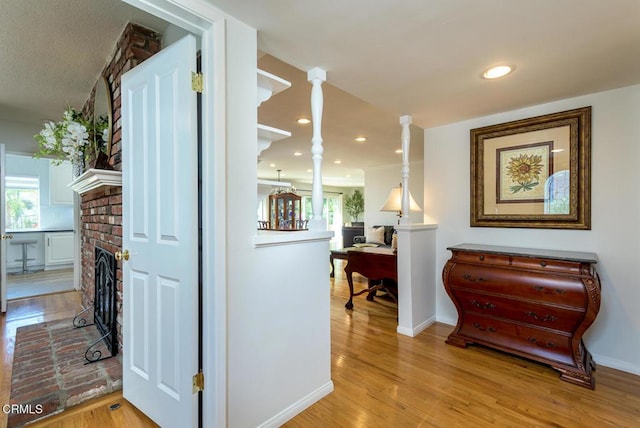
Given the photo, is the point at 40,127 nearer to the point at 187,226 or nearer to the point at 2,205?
the point at 2,205

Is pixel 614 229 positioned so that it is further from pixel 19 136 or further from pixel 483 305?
pixel 19 136

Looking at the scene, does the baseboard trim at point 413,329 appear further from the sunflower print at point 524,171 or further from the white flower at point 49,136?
the white flower at point 49,136

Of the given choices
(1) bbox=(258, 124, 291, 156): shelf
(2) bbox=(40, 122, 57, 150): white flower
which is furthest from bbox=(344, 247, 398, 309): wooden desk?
(2) bbox=(40, 122, 57, 150): white flower

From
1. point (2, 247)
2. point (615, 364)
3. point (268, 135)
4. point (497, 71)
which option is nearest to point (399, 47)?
point (497, 71)

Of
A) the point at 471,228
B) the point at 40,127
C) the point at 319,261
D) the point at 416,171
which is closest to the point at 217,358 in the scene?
the point at 319,261

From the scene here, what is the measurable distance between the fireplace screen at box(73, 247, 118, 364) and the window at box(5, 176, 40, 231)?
5255 mm

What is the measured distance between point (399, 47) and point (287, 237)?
49.4 inches

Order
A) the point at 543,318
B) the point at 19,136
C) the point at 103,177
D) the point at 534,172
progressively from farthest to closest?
Result: 1. the point at 19,136
2. the point at 534,172
3. the point at 543,318
4. the point at 103,177

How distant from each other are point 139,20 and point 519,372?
3527mm

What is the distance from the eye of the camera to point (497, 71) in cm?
193

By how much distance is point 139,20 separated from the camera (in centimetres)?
179

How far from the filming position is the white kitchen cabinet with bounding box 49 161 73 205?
589cm

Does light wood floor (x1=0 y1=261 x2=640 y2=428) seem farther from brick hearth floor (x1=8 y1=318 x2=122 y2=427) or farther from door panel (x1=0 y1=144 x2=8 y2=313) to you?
door panel (x1=0 y1=144 x2=8 y2=313)

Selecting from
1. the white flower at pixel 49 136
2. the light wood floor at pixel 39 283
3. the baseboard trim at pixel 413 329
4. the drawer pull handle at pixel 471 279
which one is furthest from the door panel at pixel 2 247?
the drawer pull handle at pixel 471 279
